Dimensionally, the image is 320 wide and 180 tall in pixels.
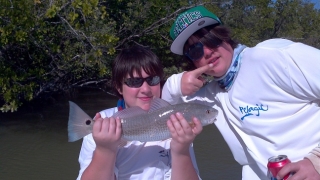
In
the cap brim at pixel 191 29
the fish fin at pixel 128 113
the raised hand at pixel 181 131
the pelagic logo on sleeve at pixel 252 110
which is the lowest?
the raised hand at pixel 181 131

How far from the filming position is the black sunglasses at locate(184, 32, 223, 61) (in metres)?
2.78

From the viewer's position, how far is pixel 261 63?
2.51 m

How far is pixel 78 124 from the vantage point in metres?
2.64

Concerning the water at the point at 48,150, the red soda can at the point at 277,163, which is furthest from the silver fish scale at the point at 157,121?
the water at the point at 48,150

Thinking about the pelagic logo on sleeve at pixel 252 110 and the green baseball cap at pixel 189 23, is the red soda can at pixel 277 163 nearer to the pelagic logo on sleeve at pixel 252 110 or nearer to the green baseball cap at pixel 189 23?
the pelagic logo on sleeve at pixel 252 110

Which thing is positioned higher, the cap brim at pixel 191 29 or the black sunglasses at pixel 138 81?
the cap brim at pixel 191 29

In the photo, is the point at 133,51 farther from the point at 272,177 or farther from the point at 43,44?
the point at 43,44

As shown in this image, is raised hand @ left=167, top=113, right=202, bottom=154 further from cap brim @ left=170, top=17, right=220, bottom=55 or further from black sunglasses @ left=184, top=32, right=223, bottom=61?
cap brim @ left=170, top=17, right=220, bottom=55

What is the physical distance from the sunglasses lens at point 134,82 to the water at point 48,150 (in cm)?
540

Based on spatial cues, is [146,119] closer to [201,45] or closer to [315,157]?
[201,45]

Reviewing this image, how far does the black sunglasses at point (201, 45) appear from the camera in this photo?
2781 mm

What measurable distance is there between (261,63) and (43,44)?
8062mm

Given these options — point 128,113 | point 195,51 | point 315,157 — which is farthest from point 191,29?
point 315,157

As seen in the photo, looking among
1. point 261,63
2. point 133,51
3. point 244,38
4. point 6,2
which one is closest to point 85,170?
point 133,51
